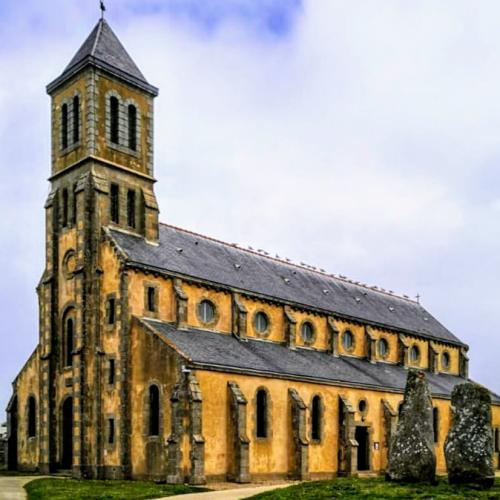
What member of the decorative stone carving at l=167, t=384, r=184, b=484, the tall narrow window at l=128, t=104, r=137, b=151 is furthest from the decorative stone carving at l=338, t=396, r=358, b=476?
the tall narrow window at l=128, t=104, r=137, b=151

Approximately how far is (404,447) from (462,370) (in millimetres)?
45365

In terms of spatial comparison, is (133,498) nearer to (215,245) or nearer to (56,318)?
(56,318)

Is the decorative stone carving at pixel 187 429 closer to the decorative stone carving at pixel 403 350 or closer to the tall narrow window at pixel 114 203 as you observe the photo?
the tall narrow window at pixel 114 203

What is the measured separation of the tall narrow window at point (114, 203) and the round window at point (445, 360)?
36.8 meters

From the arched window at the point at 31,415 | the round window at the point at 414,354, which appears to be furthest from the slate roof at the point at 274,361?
the arched window at the point at 31,415

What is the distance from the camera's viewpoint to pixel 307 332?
172ft

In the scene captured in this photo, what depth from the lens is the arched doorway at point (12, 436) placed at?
4678 centimetres

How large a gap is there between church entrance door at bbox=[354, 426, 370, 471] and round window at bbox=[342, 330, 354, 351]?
8.61 metres

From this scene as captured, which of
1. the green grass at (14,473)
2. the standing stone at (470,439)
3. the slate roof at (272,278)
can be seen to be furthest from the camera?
the slate roof at (272,278)

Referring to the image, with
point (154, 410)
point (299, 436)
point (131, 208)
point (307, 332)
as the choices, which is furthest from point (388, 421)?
point (131, 208)

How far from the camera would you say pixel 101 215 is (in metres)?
42.7

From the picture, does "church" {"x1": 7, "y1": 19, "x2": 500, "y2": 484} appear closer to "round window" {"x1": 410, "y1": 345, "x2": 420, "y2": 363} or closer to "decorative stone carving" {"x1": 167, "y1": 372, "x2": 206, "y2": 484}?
"decorative stone carving" {"x1": 167, "y1": 372, "x2": 206, "y2": 484}

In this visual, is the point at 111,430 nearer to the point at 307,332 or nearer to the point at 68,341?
the point at 68,341

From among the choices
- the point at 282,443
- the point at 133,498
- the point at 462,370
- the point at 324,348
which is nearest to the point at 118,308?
the point at 282,443
